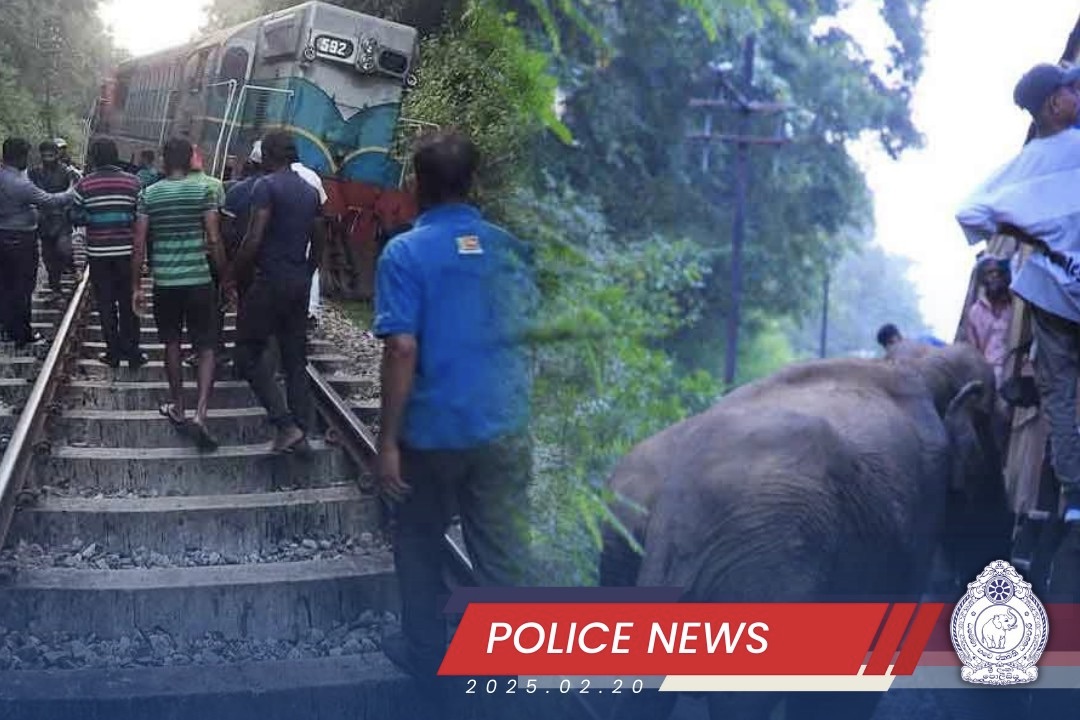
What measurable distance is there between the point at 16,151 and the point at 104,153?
56 centimetres

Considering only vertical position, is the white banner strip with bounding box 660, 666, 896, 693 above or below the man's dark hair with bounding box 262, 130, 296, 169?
below

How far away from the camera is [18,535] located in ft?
15.4

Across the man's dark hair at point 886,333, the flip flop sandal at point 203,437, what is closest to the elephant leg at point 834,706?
the flip flop sandal at point 203,437

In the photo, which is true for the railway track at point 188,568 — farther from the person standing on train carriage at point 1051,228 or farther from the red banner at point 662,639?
the person standing on train carriage at point 1051,228

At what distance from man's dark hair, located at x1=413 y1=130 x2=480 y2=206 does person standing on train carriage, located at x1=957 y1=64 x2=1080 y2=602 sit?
1.40 meters

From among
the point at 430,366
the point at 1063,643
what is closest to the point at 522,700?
the point at 430,366

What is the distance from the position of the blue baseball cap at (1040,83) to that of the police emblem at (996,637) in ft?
4.59

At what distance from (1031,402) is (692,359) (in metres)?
1.55

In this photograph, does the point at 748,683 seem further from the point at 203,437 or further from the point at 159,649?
the point at 203,437

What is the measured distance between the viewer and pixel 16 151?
591cm

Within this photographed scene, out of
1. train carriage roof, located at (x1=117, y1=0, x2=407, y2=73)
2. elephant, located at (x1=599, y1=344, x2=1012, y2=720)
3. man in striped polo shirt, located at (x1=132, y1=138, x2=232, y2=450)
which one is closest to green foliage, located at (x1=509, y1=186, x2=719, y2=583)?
elephant, located at (x1=599, y1=344, x2=1012, y2=720)

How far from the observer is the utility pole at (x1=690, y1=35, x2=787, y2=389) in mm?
6172

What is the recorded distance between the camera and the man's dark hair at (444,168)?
128 inches

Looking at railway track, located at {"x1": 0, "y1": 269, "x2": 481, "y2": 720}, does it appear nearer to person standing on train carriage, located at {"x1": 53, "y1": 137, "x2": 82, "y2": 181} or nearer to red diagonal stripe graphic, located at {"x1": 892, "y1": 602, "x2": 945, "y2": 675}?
person standing on train carriage, located at {"x1": 53, "y1": 137, "x2": 82, "y2": 181}
